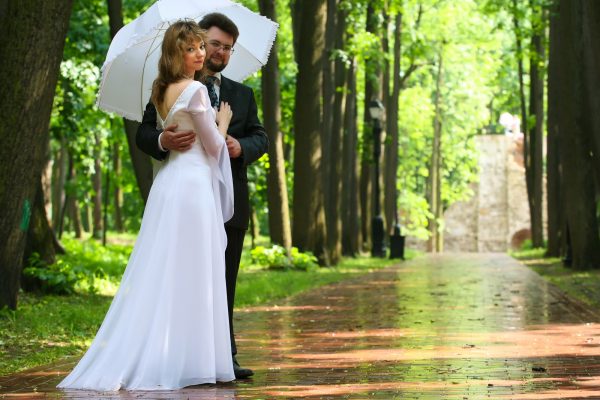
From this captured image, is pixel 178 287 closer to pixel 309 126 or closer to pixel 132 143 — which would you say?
pixel 132 143

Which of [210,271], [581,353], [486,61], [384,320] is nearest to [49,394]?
[210,271]

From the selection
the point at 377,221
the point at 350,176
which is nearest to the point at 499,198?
the point at 377,221

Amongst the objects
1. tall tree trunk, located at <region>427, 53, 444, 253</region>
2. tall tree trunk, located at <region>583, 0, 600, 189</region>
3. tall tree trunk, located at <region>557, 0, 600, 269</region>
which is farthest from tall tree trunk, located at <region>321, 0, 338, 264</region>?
tall tree trunk, located at <region>427, 53, 444, 253</region>

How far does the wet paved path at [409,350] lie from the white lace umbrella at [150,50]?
1903 millimetres

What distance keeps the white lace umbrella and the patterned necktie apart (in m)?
0.47

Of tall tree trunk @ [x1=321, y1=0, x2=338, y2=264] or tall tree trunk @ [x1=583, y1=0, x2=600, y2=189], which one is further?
tall tree trunk @ [x1=321, y1=0, x2=338, y2=264]

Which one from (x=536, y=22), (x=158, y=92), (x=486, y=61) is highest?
(x=486, y=61)

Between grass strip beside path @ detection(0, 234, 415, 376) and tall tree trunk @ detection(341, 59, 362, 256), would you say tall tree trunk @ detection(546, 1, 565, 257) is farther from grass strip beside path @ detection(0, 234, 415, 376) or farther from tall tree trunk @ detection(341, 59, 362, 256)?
grass strip beside path @ detection(0, 234, 415, 376)

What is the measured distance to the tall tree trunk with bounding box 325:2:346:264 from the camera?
2772 centimetres

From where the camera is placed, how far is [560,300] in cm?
1625

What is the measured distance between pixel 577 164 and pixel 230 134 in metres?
16.1

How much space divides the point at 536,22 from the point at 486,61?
28582mm

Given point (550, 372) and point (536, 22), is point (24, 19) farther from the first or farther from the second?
point (536, 22)

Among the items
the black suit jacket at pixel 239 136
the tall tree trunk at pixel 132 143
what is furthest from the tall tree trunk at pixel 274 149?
the black suit jacket at pixel 239 136
